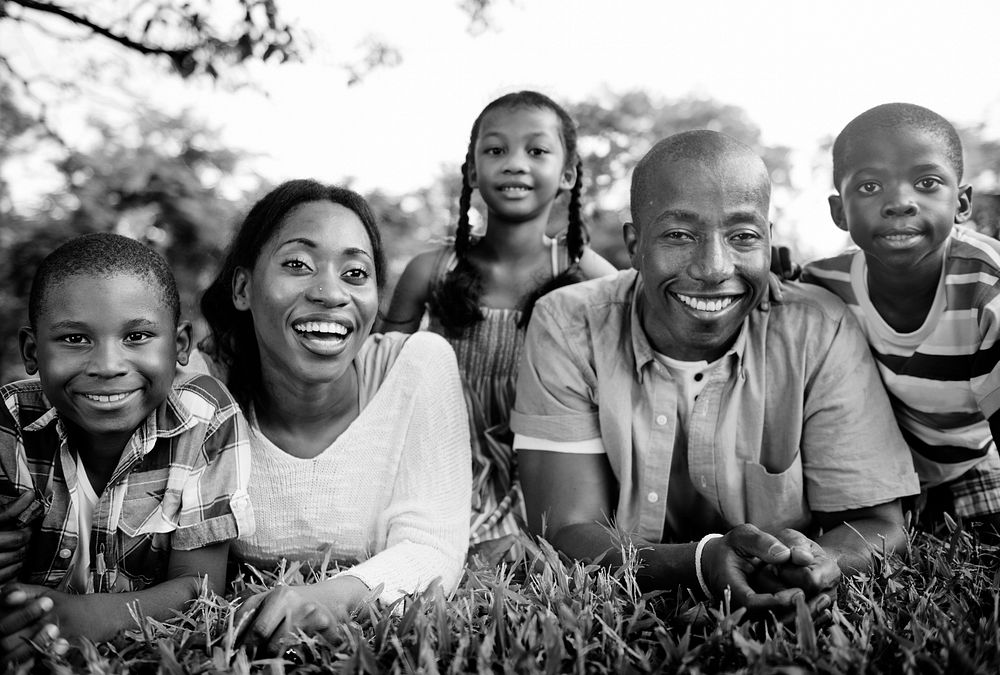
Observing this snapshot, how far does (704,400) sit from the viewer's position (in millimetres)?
2760

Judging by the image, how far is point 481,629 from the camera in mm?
2113

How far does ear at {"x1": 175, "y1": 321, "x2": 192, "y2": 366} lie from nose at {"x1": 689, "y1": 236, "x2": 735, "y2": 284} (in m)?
1.52

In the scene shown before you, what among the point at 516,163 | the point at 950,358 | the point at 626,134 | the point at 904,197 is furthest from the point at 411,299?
the point at 626,134

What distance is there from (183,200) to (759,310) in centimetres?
843

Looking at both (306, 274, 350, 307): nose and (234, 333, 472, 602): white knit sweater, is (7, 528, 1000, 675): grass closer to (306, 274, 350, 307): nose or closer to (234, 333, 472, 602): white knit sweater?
(234, 333, 472, 602): white knit sweater

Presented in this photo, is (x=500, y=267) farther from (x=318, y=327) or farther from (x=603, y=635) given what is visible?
(x=603, y=635)

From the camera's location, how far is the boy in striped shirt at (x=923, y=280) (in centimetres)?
266

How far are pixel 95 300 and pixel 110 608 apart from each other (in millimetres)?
811

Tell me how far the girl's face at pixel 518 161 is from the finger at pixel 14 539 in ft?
7.38

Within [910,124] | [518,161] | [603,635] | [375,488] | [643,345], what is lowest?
[603,635]

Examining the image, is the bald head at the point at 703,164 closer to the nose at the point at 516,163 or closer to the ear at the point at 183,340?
the nose at the point at 516,163

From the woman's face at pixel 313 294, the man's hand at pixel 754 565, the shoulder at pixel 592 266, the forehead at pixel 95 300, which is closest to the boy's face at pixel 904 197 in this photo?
the man's hand at pixel 754 565

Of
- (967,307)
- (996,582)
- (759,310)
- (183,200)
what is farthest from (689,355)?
(183,200)

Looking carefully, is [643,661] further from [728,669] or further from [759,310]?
[759,310]
